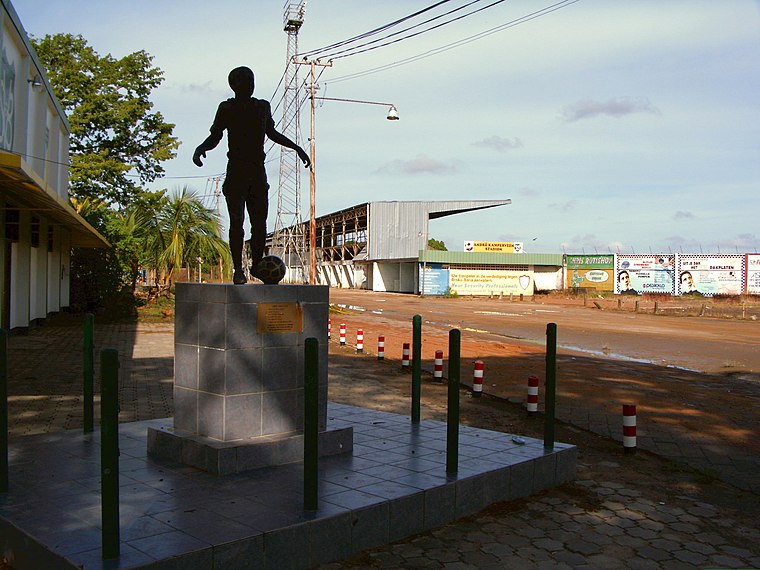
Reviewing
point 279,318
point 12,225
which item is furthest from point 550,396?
point 12,225

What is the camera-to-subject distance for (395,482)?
5246 millimetres

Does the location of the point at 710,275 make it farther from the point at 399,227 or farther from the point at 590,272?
the point at 399,227

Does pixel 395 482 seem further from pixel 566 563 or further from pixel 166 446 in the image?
pixel 166 446

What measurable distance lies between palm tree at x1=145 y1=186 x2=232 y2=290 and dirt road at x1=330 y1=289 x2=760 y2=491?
19.7ft

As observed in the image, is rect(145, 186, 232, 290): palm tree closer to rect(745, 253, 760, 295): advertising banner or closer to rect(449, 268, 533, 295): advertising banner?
rect(449, 268, 533, 295): advertising banner

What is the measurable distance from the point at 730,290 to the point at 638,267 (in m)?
7.73

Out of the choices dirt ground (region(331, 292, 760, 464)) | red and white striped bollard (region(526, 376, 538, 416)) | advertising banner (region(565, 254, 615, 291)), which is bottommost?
dirt ground (region(331, 292, 760, 464))

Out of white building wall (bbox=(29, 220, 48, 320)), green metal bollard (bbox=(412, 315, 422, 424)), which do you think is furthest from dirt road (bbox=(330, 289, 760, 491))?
white building wall (bbox=(29, 220, 48, 320))

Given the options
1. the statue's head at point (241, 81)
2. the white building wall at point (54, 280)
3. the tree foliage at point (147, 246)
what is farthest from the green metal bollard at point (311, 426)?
the tree foliage at point (147, 246)

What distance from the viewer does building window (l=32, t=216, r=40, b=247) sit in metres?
18.8

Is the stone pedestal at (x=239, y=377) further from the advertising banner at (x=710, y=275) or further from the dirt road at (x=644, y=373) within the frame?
the advertising banner at (x=710, y=275)

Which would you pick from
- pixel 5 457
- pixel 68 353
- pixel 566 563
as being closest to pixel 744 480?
pixel 566 563

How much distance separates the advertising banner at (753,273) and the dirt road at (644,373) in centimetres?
3469

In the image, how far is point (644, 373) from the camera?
1398cm
